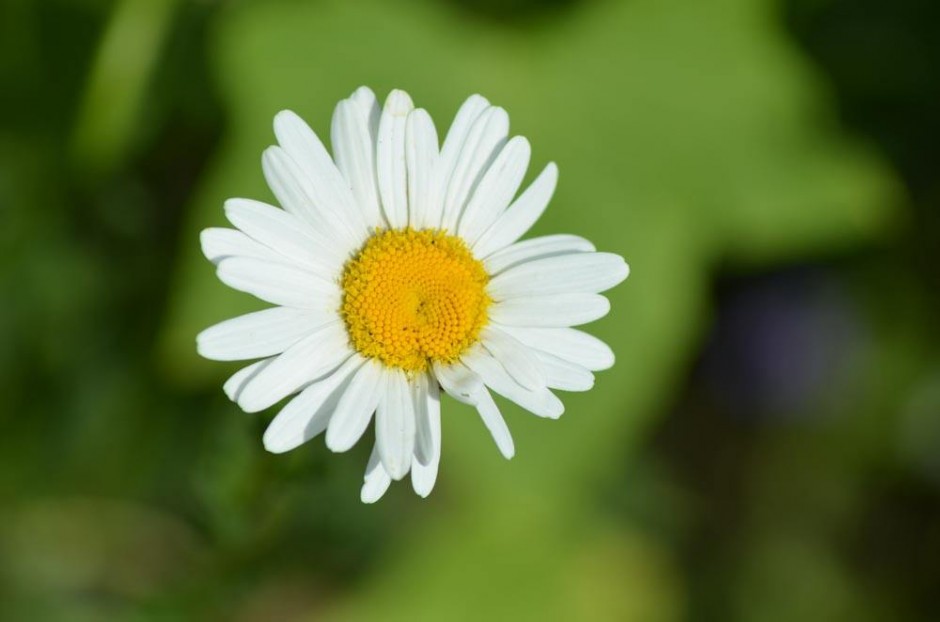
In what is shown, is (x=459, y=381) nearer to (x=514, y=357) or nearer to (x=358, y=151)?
(x=514, y=357)

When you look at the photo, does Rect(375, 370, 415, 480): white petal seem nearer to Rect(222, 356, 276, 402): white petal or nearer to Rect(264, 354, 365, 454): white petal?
Rect(264, 354, 365, 454): white petal

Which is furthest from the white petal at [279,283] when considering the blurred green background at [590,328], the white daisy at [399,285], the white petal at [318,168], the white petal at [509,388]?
the blurred green background at [590,328]

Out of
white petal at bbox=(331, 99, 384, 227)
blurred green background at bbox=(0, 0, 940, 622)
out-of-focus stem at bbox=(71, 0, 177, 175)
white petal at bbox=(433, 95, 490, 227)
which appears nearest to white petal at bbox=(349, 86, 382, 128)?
white petal at bbox=(331, 99, 384, 227)

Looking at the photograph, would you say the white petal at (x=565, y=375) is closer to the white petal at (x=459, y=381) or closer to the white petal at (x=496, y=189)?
the white petal at (x=459, y=381)

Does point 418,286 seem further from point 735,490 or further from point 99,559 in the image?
point 735,490

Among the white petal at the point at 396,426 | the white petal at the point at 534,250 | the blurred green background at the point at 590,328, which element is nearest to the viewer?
the white petal at the point at 396,426
